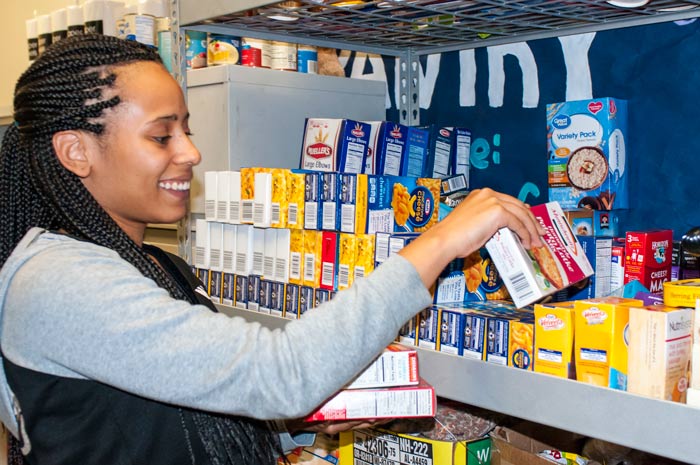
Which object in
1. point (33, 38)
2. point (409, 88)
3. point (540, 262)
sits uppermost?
point (33, 38)

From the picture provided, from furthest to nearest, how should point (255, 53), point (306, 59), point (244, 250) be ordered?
point (306, 59)
point (255, 53)
point (244, 250)

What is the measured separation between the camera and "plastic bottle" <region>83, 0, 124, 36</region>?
8.35 feet

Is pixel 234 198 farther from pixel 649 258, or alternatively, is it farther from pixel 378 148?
pixel 649 258

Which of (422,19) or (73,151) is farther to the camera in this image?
(422,19)

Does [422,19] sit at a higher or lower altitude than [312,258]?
higher

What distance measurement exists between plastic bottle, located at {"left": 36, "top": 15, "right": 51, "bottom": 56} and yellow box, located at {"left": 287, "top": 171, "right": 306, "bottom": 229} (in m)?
1.57

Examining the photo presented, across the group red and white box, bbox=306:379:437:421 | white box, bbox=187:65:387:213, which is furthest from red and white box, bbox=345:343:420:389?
white box, bbox=187:65:387:213

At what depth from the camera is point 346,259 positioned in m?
1.55

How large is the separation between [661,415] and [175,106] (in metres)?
0.87

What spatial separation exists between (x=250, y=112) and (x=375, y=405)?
1001 millimetres

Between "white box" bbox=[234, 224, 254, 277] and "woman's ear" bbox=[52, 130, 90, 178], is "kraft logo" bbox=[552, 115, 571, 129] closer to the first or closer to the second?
"white box" bbox=[234, 224, 254, 277]

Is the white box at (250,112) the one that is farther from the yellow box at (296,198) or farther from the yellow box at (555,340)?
the yellow box at (555,340)

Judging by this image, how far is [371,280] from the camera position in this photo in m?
1.03

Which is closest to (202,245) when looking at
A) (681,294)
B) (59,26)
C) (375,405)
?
(375,405)
